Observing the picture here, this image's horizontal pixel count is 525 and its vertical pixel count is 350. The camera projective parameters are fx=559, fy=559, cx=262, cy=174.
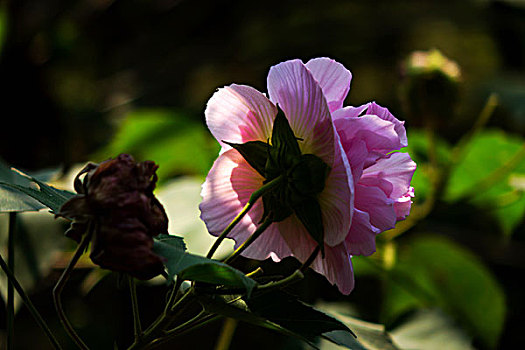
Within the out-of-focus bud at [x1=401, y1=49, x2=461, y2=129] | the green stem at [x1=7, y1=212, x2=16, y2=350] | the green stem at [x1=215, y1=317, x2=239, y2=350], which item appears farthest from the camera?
the out-of-focus bud at [x1=401, y1=49, x2=461, y2=129]

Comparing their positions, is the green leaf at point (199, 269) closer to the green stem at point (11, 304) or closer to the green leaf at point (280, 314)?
the green leaf at point (280, 314)

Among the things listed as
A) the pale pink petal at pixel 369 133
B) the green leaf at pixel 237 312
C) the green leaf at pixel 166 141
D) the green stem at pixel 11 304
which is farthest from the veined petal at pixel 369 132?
the green leaf at pixel 166 141

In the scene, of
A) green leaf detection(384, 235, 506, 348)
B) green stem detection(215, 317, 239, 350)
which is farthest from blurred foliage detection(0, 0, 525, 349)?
green stem detection(215, 317, 239, 350)

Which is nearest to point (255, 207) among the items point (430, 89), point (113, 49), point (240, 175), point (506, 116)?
point (240, 175)

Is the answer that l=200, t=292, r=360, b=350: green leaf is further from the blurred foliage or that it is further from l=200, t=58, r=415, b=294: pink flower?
the blurred foliage

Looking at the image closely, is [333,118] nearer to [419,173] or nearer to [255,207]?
[255,207]

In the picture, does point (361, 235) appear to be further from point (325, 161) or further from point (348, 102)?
point (348, 102)
